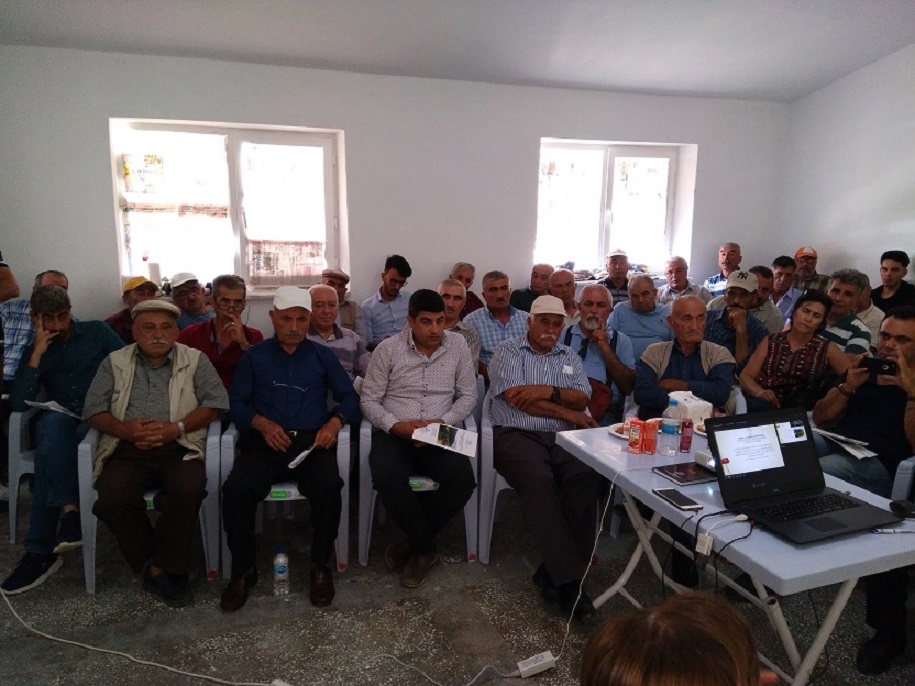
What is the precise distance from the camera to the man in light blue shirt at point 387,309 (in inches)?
177

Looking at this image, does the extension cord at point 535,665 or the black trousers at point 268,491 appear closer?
the extension cord at point 535,665

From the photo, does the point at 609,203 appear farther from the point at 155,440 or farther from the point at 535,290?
the point at 155,440

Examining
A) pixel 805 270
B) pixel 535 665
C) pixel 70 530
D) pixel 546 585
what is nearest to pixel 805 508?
pixel 535 665

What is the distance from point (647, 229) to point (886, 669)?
4.68 m

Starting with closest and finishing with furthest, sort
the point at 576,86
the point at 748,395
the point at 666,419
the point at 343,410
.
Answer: the point at 666,419
the point at 343,410
the point at 748,395
the point at 576,86

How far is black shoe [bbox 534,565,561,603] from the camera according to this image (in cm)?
242

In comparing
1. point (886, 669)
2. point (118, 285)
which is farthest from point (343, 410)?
point (118, 285)

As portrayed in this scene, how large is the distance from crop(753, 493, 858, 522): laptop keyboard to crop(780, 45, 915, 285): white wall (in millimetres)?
4216

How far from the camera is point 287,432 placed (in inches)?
109

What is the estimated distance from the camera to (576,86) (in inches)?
208

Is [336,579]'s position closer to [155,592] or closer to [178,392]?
[155,592]

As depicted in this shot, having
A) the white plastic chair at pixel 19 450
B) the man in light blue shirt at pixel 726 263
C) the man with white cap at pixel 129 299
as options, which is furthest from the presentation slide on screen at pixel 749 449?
the man in light blue shirt at pixel 726 263

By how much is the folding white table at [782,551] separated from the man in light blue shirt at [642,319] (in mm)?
1835

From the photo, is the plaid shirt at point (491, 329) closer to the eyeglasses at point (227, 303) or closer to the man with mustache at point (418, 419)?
the man with mustache at point (418, 419)
